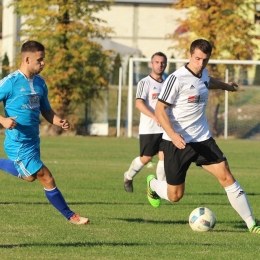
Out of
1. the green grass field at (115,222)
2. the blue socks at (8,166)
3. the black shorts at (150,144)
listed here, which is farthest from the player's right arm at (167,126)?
the black shorts at (150,144)

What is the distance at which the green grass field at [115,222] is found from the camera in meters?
6.77

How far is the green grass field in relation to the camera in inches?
267

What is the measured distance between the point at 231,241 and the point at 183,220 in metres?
1.56

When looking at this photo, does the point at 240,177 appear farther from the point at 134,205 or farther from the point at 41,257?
the point at 41,257

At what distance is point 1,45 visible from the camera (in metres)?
55.9

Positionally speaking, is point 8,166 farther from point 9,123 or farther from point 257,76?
point 257,76

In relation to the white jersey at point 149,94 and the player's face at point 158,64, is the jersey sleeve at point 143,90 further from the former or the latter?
the player's face at point 158,64

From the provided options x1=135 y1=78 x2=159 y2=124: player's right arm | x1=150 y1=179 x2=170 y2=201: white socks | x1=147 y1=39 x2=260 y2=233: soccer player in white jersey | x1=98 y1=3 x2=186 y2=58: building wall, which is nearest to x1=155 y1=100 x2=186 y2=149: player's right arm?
x1=147 y1=39 x2=260 y2=233: soccer player in white jersey

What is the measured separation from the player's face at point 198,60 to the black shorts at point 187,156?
0.77 metres

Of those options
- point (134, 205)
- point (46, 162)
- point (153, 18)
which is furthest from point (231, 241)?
point (153, 18)

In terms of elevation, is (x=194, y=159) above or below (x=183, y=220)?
above

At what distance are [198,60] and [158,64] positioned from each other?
3.86 metres

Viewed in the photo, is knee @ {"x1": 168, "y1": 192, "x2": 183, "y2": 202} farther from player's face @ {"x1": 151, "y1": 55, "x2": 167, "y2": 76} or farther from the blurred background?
the blurred background

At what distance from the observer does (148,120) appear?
40.5 feet
